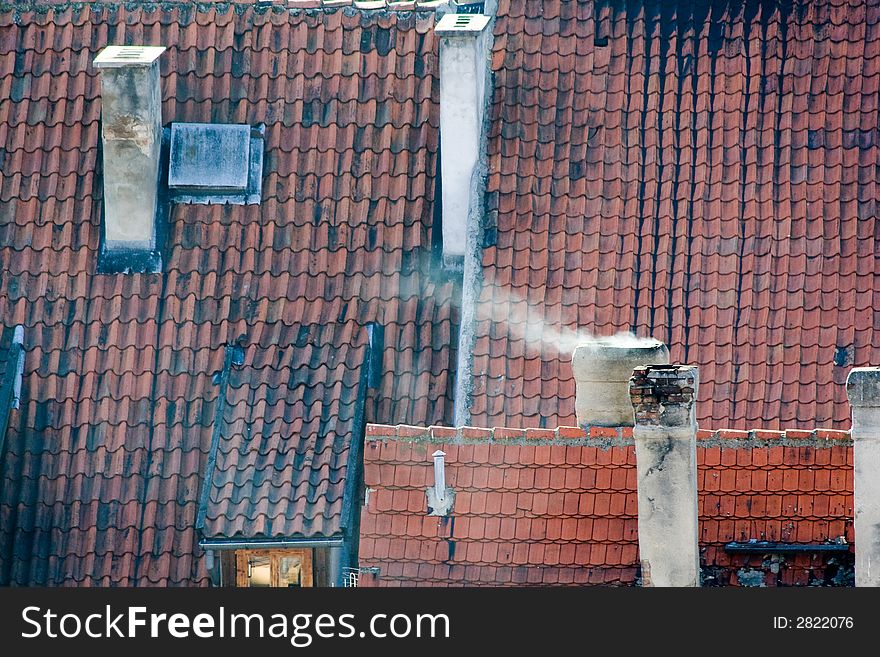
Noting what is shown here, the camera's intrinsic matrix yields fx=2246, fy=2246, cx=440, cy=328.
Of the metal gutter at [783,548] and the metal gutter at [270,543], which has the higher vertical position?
the metal gutter at [783,548]

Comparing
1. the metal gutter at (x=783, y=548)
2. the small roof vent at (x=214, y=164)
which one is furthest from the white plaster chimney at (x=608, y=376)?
the small roof vent at (x=214, y=164)

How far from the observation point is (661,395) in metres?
Answer: 16.7

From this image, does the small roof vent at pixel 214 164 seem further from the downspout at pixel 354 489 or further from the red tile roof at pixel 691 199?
the red tile roof at pixel 691 199

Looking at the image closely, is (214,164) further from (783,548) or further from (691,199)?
(783,548)

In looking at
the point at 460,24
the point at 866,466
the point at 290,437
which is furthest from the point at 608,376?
the point at 460,24

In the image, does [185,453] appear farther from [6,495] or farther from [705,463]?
[705,463]

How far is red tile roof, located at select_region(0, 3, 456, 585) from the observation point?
21.3m

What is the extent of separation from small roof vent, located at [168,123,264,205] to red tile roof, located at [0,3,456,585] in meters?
0.15

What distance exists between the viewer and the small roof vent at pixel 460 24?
882 inches

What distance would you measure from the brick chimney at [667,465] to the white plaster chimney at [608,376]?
3.31ft

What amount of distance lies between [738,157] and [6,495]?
26.3ft

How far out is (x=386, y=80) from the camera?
23438 millimetres

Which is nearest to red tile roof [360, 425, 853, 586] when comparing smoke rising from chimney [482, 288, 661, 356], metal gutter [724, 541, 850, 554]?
metal gutter [724, 541, 850, 554]

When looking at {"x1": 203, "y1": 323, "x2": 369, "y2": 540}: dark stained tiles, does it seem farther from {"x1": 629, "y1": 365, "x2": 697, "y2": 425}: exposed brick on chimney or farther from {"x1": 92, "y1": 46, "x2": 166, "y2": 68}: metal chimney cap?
{"x1": 629, "y1": 365, "x2": 697, "y2": 425}: exposed brick on chimney
